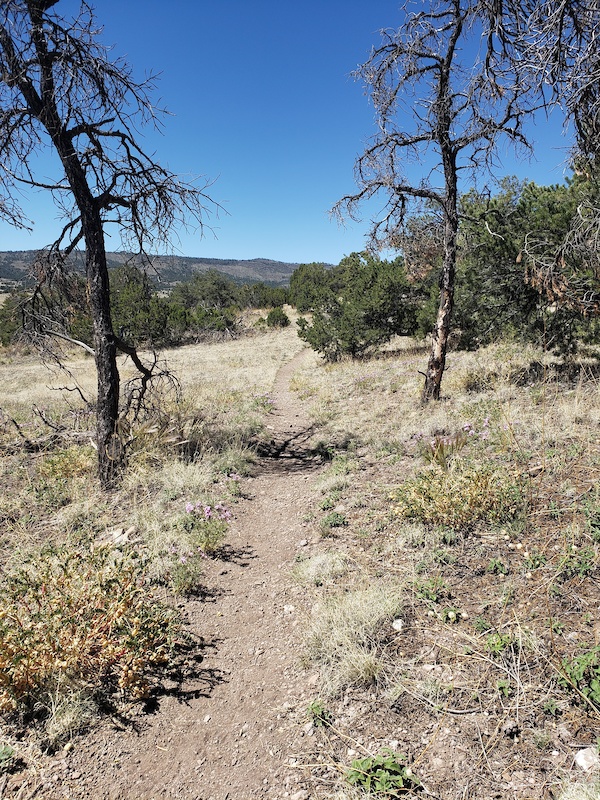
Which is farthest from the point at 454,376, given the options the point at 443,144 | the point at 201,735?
the point at 201,735

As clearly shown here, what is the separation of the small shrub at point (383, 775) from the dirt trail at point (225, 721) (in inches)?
12.9

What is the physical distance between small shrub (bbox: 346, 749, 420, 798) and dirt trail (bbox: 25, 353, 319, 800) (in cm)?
A: 33

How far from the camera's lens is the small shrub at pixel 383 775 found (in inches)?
81.4

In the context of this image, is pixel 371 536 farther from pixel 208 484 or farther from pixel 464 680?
pixel 208 484

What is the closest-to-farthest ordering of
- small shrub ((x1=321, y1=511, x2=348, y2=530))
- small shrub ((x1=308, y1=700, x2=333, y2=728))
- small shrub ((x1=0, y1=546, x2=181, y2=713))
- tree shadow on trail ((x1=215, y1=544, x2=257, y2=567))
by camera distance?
small shrub ((x1=308, y1=700, x2=333, y2=728)) → small shrub ((x1=0, y1=546, x2=181, y2=713)) → tree shadow on trail ((x1=215, y1=544, x2=257, y2=567)) → small shrub ((x1=321, y1=511, x2=348, y2=530))

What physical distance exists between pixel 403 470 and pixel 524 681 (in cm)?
353

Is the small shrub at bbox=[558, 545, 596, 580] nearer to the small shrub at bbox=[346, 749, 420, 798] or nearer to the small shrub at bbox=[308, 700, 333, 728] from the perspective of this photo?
the small shrub at bbox=[346, 749, 420, 798]

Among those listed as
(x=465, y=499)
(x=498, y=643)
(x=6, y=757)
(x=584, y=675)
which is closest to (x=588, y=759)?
(x=584, y=675)

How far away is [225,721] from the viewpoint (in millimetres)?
2787

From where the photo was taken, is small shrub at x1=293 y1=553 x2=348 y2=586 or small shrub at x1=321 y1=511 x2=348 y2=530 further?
small shrub at x1=321 y1=511 x2=348 y2=530

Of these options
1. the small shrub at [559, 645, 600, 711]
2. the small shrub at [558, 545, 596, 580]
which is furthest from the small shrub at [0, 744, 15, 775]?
the small shrub at [558, 545, 596, 580]

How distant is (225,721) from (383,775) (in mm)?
1134

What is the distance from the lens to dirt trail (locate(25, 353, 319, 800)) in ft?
7.82

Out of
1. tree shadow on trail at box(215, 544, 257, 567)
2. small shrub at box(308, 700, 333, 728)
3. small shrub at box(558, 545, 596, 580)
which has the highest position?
small shrub at box(558, 545, 596, 580)
